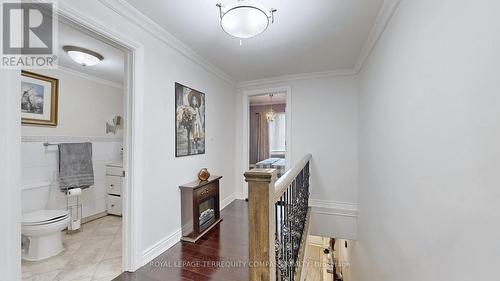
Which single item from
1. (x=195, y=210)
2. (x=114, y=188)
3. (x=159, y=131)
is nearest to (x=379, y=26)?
(x=159, y=131)

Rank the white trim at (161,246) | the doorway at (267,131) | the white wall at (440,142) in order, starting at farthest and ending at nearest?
the doorway at (267,131) < the white trim at (161,246) < the white wall at (440,142)

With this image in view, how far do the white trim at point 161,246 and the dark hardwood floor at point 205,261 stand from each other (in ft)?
0.14

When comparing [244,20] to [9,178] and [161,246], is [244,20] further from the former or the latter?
[161,246]

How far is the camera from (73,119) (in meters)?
3.19

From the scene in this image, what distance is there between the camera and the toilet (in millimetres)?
2079

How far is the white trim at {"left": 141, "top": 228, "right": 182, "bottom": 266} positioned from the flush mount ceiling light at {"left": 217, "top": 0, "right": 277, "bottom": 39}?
2163mm

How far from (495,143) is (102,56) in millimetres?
3655

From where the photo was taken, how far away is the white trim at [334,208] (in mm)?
3361

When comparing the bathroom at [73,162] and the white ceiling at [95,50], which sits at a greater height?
the white ceiling at [95,50]

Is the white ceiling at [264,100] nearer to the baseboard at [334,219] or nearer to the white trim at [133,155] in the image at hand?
the baseboard at [334,219]

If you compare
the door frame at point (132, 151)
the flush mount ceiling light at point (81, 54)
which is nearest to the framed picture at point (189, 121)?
the door frame at point (132, 151)

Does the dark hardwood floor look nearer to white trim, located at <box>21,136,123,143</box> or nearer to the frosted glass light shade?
the frosted glass light shade

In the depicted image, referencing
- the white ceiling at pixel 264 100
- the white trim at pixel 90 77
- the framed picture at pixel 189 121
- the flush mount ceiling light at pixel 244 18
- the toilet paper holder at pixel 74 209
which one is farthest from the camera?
the white ceiling at pixel 264 100

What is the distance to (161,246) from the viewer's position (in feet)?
7.07
